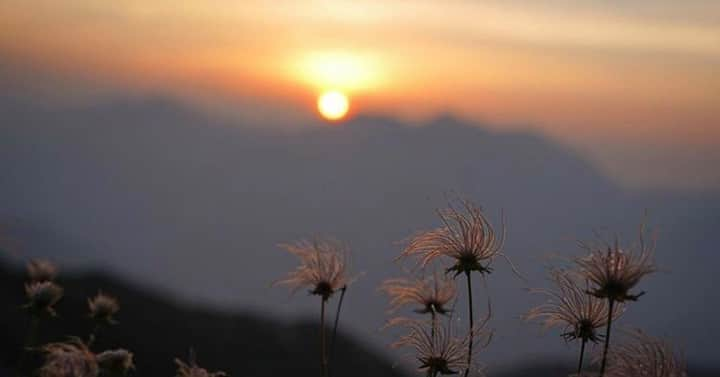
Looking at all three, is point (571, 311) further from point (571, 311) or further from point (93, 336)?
point (93, 336)

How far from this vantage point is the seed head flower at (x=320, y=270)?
7.45 meters

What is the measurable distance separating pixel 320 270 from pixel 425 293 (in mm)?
927

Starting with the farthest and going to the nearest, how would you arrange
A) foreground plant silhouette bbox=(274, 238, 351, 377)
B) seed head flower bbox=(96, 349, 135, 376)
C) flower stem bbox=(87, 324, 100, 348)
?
foreground plant silhouette bbox=(274, 238, 351, 377), flower stem bbox=(87, 324, 100, 348), seed head flower bbox=(96, 349, 135, 376)

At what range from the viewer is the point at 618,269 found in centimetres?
548

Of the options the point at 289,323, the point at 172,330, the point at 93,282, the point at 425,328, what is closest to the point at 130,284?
the point at 93,282

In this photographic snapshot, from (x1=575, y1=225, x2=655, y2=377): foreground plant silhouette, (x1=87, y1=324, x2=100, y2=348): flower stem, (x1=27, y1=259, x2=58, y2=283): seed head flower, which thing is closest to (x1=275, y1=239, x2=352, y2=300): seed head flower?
(x1=87, y1=324, x2=100, y2=348): flower stem

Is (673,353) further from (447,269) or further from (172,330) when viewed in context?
(172,330)

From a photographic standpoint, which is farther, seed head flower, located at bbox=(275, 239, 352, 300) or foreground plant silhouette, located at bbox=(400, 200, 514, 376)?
seed head flower, located at bbox=(275, 239, 352, 300)

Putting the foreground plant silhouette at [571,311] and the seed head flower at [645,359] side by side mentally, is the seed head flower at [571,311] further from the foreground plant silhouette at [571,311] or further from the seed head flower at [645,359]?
the seed head flower at [645,359]

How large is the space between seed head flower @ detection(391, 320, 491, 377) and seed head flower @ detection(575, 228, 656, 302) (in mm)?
1172

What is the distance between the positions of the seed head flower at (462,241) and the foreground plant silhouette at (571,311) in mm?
476

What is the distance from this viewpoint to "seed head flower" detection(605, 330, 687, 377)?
557 centimetres

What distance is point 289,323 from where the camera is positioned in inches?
1615

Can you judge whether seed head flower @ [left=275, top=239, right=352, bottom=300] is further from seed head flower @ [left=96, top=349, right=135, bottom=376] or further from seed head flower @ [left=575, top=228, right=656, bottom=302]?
seed head flower @ [left=575, top=228, right=656, bottom=302]
